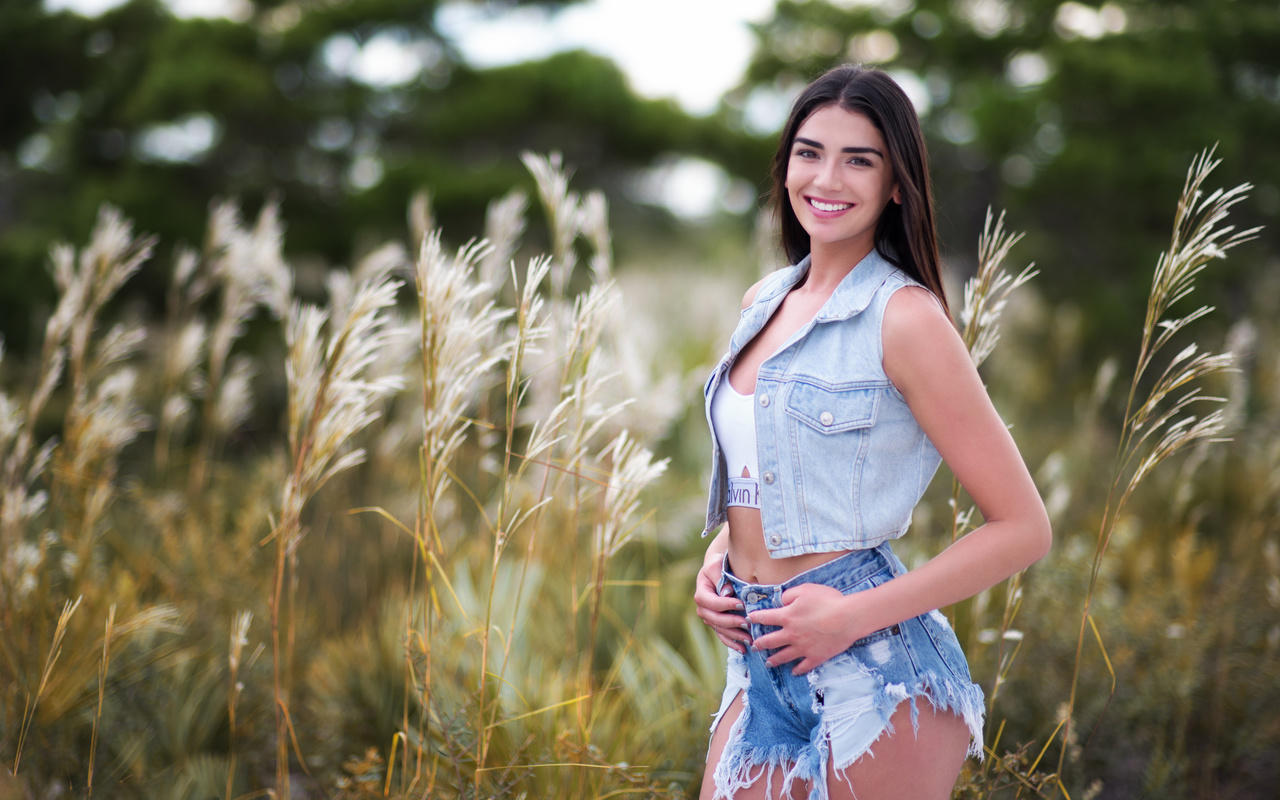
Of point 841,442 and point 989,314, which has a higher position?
point 989,314

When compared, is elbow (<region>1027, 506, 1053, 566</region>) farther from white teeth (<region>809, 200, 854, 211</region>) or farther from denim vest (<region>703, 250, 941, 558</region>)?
white teeth (<region>809, 200, 854, 211</region>)

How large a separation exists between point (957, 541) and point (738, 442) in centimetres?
40

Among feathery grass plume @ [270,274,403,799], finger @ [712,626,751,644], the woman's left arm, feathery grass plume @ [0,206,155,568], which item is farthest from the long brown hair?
feathery grass plume @ [0,206,155,568]

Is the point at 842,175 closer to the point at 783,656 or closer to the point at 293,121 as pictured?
the point at 783,656

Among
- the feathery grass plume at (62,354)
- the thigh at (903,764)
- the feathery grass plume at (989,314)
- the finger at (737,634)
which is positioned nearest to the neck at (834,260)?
the feathery grass plume at (989,314)

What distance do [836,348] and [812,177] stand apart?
31 centimetres

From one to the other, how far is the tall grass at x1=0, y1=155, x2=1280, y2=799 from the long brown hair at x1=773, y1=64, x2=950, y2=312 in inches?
13.2

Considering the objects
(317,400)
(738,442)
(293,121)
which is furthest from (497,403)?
(293,121)

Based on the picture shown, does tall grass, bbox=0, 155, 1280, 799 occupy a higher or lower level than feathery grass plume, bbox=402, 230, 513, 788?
lower

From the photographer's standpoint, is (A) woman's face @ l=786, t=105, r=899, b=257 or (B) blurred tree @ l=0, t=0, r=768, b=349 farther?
(B) blurred tree @ l=0, t=0, r=768, b=349

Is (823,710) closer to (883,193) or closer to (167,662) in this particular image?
(883,193)

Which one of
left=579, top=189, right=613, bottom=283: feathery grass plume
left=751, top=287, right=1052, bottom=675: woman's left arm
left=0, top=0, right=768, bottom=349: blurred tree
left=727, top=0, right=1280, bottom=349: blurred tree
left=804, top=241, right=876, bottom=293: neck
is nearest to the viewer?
left=751, top=287, right=1052, bottom=675: woman's left arm

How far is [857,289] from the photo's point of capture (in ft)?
4.58

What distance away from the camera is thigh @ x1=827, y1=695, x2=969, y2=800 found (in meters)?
1.28
